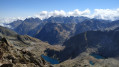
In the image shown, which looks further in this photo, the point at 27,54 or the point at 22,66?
the point at 27,54

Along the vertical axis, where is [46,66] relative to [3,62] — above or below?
below

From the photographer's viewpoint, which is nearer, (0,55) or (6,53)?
(0,55)

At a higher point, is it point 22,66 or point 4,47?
point 4,47

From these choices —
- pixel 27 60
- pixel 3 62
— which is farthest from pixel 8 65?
pixel 27 60

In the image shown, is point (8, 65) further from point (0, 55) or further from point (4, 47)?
point (4, 47)

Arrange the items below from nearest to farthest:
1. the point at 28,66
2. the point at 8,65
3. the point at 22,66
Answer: the point at 8,65, the point at 22,66, the point at 28,66

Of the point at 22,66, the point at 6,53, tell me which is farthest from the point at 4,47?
the point at 22,66

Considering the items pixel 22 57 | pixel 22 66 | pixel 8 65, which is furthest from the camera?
pixel 22 57

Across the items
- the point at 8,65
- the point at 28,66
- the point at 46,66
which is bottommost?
the point at 46,66

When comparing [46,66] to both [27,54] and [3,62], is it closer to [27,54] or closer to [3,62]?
[27,54]
